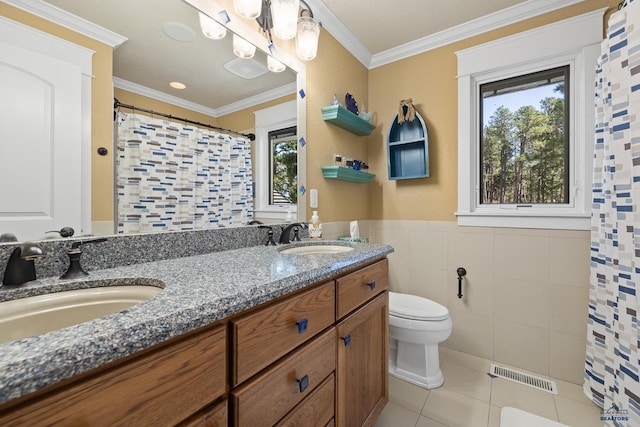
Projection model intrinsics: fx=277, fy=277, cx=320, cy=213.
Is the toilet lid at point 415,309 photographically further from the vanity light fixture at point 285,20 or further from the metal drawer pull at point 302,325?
the vanity light fixture at point 285,20

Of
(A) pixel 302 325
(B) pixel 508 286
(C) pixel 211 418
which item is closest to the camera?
(C) pixel 211 418

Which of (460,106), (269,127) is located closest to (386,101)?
(460,106)

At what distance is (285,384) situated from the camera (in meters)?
0.78

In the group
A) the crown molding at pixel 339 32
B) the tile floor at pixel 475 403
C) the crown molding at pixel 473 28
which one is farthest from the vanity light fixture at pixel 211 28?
the tile floor at pixel 475 403

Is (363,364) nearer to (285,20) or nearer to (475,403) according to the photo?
(475,403)

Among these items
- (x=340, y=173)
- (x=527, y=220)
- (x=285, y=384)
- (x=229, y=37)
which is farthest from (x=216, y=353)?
(x=527, y=220)

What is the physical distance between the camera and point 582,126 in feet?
5.61

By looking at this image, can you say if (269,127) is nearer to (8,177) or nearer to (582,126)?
(8,177)

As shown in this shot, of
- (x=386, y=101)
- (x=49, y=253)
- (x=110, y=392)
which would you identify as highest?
(x=386, y=101)

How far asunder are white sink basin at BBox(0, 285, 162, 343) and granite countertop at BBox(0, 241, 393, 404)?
28 mm

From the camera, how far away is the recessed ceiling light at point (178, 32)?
1099 millimetres

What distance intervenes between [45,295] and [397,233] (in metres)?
2.15

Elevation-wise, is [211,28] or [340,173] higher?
[211,28]

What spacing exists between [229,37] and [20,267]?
121 cm
